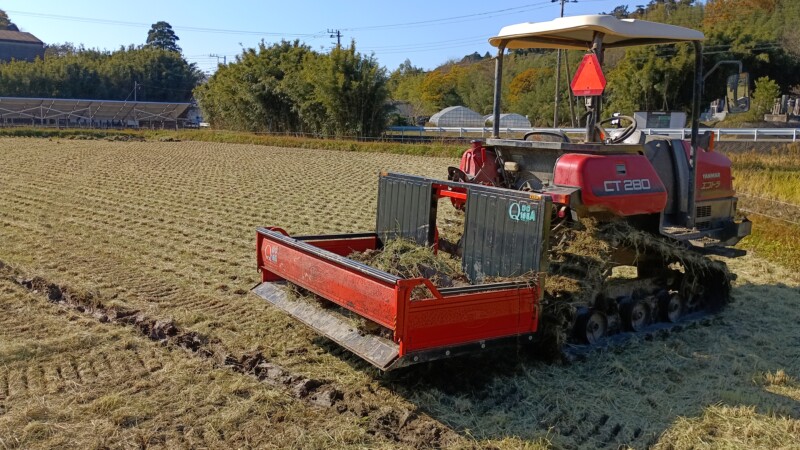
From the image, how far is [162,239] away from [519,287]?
6.45 metres

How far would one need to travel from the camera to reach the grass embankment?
9.55m

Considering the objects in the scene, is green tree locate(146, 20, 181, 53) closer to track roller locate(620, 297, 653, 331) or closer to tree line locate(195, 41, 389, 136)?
tree line locate(195, 41, 389, 136)

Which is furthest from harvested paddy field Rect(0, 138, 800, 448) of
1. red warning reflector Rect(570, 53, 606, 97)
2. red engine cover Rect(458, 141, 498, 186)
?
red warning reflector Rect(570, 53, 606, 97)

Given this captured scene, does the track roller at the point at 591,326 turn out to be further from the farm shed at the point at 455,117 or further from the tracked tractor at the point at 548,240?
the farm shed at the point at 455,117

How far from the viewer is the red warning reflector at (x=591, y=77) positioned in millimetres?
5344

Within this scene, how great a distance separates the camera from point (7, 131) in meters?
37.2

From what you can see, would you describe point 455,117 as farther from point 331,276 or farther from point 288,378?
point 288,378

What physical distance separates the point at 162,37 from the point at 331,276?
14028 centimetres

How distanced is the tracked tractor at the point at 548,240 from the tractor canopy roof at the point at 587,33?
0.06 ft

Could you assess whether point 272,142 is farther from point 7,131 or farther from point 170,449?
point 170,449

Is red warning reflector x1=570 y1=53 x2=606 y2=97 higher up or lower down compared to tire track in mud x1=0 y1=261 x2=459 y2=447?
higher up

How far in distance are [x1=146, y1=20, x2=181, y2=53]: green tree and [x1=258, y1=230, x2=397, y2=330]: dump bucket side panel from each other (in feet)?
450

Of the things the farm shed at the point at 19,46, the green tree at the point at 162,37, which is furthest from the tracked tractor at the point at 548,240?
the green tree at the point at 162,37

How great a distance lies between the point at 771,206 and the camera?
11.4 meters
